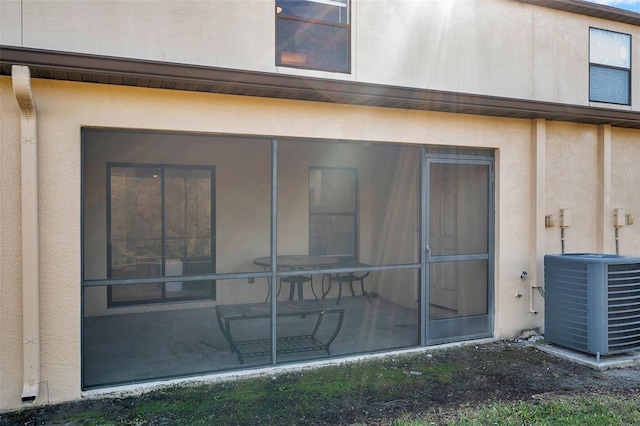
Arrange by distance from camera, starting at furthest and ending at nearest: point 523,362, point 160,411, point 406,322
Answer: point 406,322, point 523,362, point 160,411

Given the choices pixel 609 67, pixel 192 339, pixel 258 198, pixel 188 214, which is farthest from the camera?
pixel 258 198

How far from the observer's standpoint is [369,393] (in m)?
4.61

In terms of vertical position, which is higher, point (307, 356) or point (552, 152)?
point (552, 152)

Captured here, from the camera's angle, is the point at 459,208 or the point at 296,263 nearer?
the point at 459,208

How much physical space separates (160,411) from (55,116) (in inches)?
106

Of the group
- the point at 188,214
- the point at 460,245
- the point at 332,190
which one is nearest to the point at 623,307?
the point at 460,245

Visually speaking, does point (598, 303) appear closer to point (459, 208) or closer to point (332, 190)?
point (459, 208)

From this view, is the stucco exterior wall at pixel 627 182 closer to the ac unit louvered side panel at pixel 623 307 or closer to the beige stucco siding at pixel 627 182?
the beige stucco siding at pixel 627 182

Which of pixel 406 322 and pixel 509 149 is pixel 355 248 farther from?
pixel 509 149

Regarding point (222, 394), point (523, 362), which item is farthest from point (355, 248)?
point (222, 394)

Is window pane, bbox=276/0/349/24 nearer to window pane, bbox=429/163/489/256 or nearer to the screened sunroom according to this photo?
the screened sunroom

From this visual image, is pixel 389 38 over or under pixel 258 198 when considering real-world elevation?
over

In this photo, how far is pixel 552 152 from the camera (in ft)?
21.7

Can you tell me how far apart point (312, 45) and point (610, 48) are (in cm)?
469
